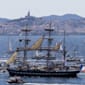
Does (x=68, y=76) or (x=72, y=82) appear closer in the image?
(x=72, y=82)

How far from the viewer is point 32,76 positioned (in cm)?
11025

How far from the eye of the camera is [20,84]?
3578 inches

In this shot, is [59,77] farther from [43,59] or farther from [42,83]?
[43,59]

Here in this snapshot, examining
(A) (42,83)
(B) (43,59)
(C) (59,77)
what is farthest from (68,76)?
(B) (43,59)

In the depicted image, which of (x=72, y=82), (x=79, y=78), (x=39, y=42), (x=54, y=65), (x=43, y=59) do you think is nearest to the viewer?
(x=72, y=82)

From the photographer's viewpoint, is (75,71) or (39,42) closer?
(75,71)

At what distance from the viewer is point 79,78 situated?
354 feet

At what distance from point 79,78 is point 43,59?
29.7 m

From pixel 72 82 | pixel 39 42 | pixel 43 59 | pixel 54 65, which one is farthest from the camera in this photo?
pixel 43 59

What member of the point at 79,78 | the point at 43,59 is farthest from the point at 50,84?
the point at 43,59

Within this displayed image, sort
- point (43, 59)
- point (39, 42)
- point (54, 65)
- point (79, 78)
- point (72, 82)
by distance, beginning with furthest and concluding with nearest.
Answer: point (43, 59) → point (39, 42) → point (54, 65) → point (79, 78) → point (72, 82)

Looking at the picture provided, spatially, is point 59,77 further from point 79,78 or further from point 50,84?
point 50,84

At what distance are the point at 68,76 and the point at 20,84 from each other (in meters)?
21.4

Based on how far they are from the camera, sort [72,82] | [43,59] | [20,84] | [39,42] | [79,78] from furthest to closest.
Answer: [43,59], [39,42], [79,78], [72,82], [20,84]
